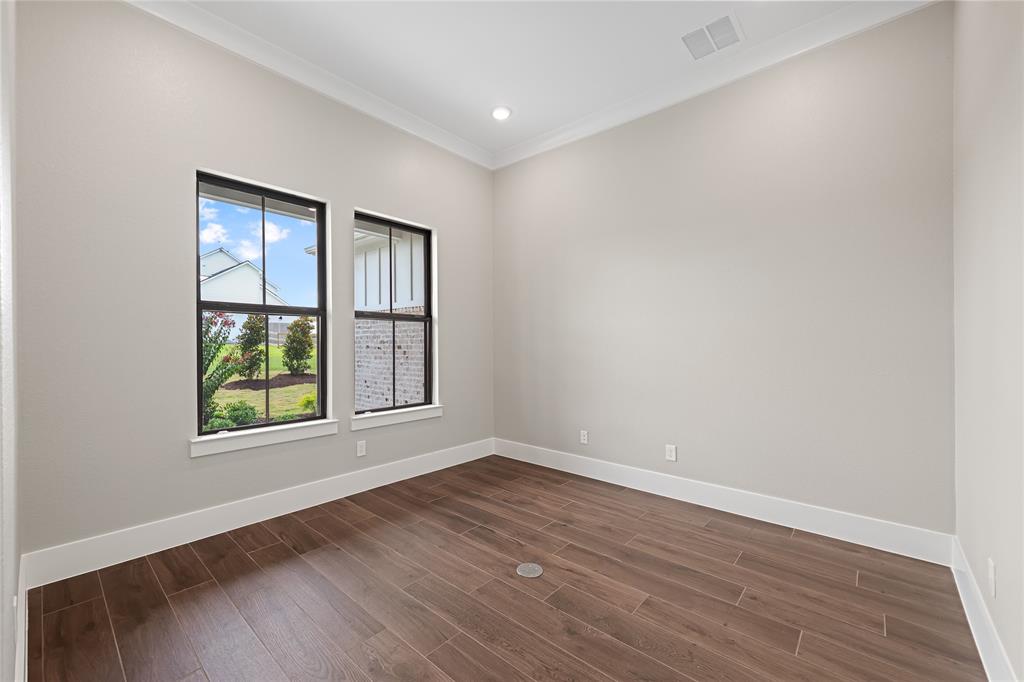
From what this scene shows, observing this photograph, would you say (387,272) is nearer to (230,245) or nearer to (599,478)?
(230,245)

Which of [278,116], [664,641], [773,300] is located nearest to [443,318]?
[278,116]

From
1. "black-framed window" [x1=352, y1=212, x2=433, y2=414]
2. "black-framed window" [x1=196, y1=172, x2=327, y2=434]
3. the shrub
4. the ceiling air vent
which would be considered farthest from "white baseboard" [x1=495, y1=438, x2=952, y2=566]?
the ceiling air vent

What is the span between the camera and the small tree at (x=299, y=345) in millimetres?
3240

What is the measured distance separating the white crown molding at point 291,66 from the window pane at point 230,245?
0.84m

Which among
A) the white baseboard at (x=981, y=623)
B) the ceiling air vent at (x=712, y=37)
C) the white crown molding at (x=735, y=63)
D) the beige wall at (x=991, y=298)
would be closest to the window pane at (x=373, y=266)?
the white crown molding at (x=735, y=63)

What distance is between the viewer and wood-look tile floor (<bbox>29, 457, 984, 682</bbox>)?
171cm

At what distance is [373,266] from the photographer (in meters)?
3.95

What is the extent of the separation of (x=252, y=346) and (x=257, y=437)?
59 cm

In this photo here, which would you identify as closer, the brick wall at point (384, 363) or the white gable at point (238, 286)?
the white gable at point (238, 286)

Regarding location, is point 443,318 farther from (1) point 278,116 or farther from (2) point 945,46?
(2) point 945,46

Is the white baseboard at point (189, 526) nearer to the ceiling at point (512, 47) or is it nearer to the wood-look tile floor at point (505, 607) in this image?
the wood-look tile floor at point (505, 607)

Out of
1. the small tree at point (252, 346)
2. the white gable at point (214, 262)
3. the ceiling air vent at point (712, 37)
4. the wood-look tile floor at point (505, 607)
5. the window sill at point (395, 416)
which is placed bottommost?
the wood-look tile floor at point (505, 607)

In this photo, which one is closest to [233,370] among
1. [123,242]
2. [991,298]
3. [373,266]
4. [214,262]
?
[214,262]

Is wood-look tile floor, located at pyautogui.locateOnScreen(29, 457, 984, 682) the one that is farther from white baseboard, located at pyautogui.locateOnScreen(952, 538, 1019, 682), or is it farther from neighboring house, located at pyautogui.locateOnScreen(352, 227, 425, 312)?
neighboring house, located at pyautogui.locateOnScreen(352, 227, 425, 312)
